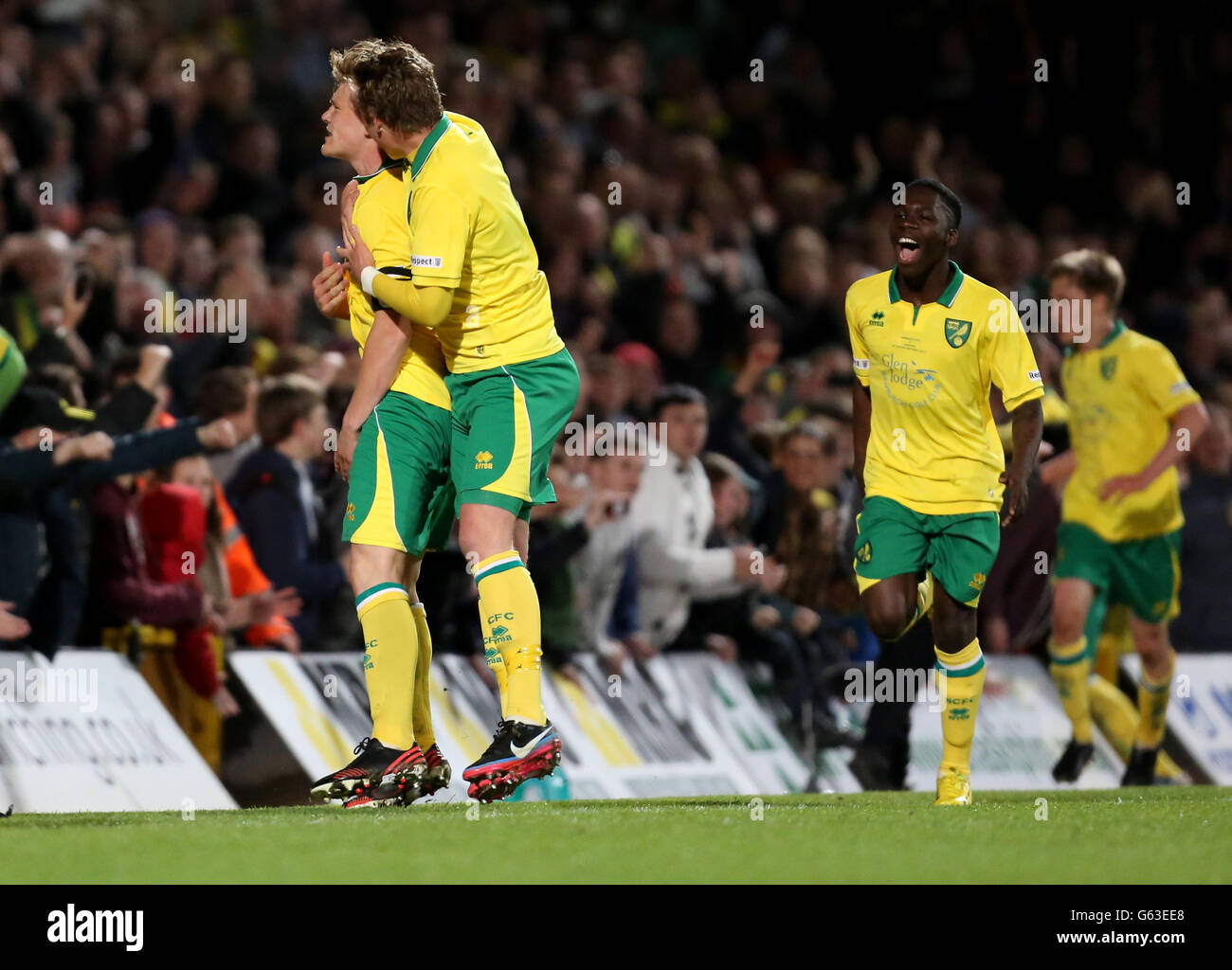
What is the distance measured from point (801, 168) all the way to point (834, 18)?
7.99 ft

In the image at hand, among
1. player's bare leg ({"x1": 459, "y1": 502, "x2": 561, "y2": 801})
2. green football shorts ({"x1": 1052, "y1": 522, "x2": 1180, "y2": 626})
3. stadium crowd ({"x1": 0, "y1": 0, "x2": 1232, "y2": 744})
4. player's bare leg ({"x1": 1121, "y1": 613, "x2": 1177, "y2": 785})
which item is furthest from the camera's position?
player's bare leg ({"x1": 1121, "y1": 613, "x2": 1177, "y2": 785})

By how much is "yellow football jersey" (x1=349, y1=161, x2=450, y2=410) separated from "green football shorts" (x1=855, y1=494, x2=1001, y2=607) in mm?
2114

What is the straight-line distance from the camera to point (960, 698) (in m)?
8.48

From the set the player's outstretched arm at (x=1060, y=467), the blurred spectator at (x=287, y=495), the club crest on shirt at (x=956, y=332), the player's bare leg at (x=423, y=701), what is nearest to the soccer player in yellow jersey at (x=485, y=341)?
the player's bare leg at (x=423, y=701)

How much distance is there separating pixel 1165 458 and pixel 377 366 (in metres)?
5.71

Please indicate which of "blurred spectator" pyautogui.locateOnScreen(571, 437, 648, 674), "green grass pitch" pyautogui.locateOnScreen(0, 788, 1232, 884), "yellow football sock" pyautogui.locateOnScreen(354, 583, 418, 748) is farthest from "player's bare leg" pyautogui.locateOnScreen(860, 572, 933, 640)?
"blurred spectator" pyautogui.locateOnScreen(571, 437, 648, 674)

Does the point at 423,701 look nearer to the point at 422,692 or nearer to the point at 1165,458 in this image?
the point at 422,692

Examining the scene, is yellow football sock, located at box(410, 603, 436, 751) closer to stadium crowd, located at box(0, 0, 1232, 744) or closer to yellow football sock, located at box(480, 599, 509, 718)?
yellow football sock, located at box(480, 599, 509, 718)

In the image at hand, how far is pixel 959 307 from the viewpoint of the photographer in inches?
334

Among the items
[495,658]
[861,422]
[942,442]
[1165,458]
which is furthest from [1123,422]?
[495,658]

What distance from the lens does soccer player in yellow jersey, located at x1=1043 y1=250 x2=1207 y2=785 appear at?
1141 cm

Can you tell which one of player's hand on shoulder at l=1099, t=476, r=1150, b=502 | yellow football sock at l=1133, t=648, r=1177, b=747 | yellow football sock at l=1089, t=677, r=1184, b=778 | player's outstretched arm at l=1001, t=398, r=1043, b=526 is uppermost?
player's outstretched arm at l=1001, t=398, r=1043, b=526

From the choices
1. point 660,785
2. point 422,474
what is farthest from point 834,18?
point 422,474

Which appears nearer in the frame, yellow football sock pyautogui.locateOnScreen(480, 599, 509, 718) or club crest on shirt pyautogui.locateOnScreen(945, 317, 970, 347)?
yellow football sock pyautogui.locateOnScreen(480, 599, 509, 718)
